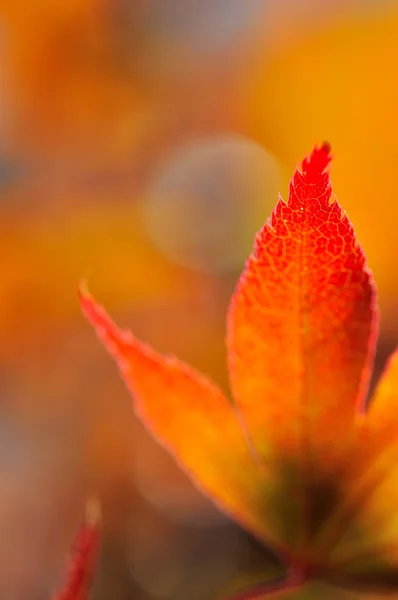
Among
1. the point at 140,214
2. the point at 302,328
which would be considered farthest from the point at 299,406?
the point at 140,214

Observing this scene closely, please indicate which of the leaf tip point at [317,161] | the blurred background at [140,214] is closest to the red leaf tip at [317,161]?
the leaf tip point at [317,161]

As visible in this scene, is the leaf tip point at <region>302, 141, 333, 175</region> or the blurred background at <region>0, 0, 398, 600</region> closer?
the leaf tip point at <region>302, 141, 333, 175</region>

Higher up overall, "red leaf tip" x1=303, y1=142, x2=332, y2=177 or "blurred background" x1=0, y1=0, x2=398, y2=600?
"red leaf tip" x1=303, y1=142, x2=332, y2=177

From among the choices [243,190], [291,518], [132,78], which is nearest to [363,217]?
[243,190]

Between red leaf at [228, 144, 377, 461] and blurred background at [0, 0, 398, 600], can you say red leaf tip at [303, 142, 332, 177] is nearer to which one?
red leaf at [228, 144, 377, 461]

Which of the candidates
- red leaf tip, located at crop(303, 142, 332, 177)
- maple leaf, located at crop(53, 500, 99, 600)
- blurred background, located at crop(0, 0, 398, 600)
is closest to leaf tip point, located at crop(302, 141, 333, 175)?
red leaf tip, located at crop(303, 142, 332, 177)

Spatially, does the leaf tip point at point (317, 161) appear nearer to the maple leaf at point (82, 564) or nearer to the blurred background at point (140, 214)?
the maple leaf at point (82, 564)
